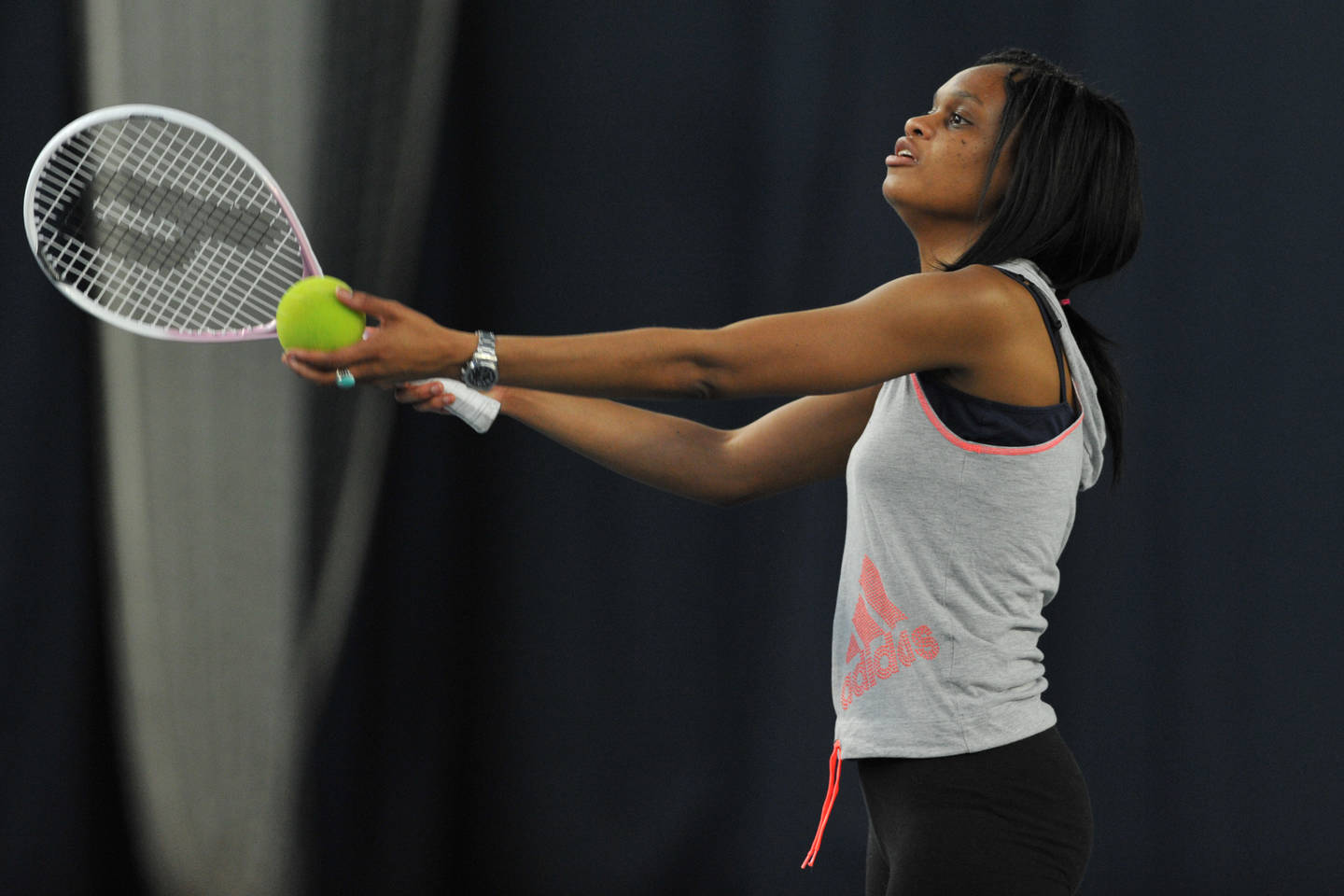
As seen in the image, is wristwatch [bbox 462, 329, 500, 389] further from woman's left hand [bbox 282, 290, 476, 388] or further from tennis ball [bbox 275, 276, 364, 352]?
tennis ball [bbox 275, 276, 364, 352]

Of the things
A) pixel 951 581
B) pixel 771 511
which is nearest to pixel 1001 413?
pixel 951 581

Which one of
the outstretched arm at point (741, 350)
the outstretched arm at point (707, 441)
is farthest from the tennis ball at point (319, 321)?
the outstretched arm at point (707, 441)

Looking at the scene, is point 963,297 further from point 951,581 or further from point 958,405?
point 951,581

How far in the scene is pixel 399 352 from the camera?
1.03 meters

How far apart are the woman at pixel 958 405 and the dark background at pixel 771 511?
3.33ft

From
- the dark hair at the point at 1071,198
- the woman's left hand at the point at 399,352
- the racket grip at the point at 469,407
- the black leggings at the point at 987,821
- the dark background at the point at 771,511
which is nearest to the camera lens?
the woman's left hand at the point at 399,352

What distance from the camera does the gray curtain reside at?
2.19 m

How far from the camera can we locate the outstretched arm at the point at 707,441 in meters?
1.52

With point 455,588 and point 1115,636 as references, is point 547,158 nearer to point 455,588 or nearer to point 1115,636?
point 455,588

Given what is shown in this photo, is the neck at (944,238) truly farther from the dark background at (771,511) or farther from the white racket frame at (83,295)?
A: the dark background at (771,511)

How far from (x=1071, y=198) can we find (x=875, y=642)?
0.46 metres

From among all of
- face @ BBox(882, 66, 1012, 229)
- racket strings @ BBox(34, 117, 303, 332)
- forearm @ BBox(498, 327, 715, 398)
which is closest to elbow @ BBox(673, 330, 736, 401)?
forearm @ BBox(498, 327, 715, 398)

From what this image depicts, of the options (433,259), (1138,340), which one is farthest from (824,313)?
(1138,340)

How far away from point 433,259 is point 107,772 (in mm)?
1004
